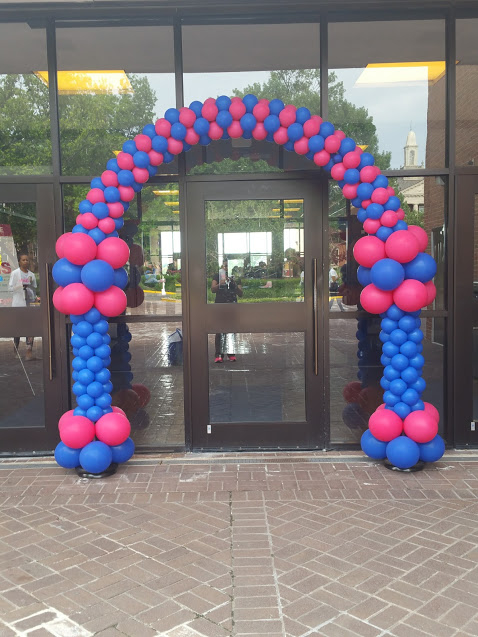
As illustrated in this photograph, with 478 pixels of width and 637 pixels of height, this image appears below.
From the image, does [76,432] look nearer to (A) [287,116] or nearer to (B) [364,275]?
(B) [364,275]

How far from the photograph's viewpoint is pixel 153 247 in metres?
5.36

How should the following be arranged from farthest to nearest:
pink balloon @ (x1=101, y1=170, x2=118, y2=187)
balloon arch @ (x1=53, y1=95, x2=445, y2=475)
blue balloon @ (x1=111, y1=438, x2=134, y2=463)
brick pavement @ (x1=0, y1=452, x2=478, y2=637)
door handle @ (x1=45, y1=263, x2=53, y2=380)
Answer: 1. door handle @ (x1=45, y1=263, x2=53, y2=380)
2. blue balloon @ (x1=111, y1=438, x2=134, y2=463)
3. pink balloon @ (x1=101, y1=170, x2=118, y2=187)
4. balloon arch @ (x1=53, y1=95, x2=445, y2=475)
5. brick pavement @ (x1=0, y1=452, x2=478, y2=637)

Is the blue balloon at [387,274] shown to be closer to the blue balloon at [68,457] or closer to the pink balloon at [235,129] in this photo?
the pink balloon at [235,129]

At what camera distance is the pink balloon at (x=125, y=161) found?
15.4 feet

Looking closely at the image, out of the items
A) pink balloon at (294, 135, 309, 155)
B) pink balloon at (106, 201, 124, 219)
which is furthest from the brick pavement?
pink balloon at (294, 135, 309, 155)

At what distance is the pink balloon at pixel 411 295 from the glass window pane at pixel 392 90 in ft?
4.41

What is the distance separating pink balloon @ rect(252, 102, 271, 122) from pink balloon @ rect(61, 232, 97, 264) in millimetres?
1590

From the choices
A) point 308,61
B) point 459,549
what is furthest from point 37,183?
point 459,549

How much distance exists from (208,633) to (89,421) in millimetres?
2317

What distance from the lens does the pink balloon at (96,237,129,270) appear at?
460 centimetres

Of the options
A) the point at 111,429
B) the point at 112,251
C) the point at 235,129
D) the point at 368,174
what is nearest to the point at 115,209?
the point at 112,251

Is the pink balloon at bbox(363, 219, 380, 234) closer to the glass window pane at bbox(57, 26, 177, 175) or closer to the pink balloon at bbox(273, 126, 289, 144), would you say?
the pink balloon at bbox(273, 126, 289, 144)

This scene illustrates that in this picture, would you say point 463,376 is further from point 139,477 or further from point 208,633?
point 208,633

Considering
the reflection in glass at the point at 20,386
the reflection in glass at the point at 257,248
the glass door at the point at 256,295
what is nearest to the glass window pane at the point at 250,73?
the glass door at the point at 256,295
